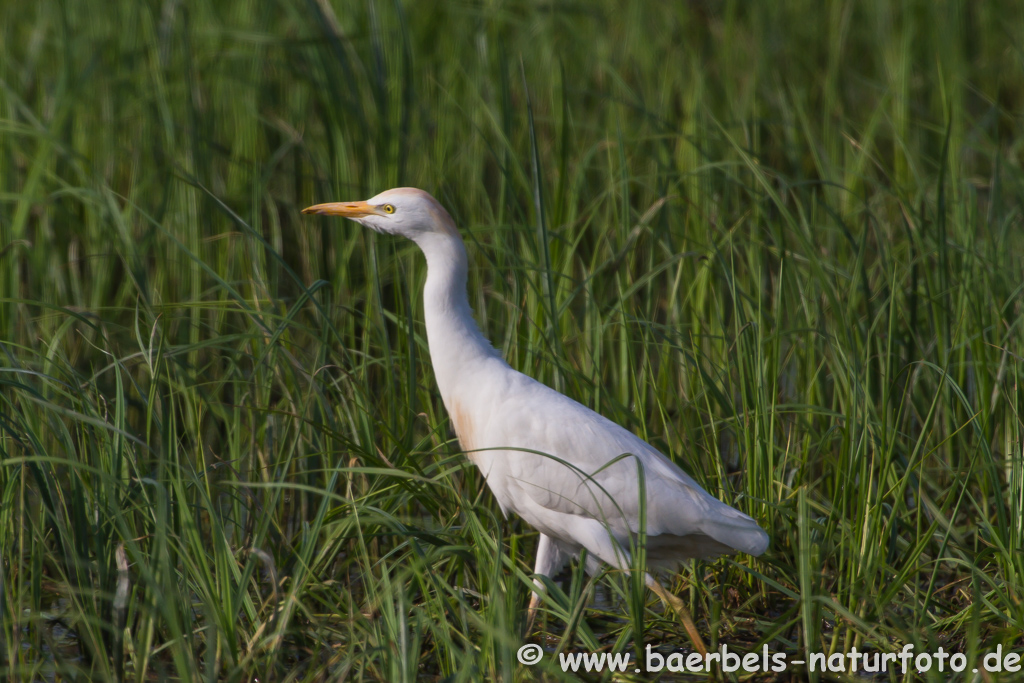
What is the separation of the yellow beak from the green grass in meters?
0.16

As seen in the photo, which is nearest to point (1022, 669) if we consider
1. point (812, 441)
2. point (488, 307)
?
point (812, 441)

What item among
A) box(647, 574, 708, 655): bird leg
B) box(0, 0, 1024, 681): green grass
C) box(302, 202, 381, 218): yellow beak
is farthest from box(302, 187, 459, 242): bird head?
box(647, 574, 708, 655): bird leg

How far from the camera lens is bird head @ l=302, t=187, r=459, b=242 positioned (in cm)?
328

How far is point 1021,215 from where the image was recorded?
4.27 meters

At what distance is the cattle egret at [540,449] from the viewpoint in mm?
3100

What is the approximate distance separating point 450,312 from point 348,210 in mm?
498

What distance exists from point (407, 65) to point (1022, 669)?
3.21 m

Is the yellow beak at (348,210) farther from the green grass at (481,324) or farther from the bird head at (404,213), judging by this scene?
the green grass at (481,324)

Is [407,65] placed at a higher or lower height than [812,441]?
higher

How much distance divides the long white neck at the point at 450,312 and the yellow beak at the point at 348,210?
0.21 metres

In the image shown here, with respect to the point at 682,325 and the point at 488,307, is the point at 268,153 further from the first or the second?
the point at 682,325

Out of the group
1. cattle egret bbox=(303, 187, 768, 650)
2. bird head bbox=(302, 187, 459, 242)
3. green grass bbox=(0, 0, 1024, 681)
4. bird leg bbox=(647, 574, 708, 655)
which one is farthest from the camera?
bird head bbox=(302, 187, 459, 242)

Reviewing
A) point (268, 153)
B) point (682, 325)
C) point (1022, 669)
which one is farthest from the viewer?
point (268, 153)

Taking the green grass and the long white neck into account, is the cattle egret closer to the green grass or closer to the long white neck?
the long white neck
